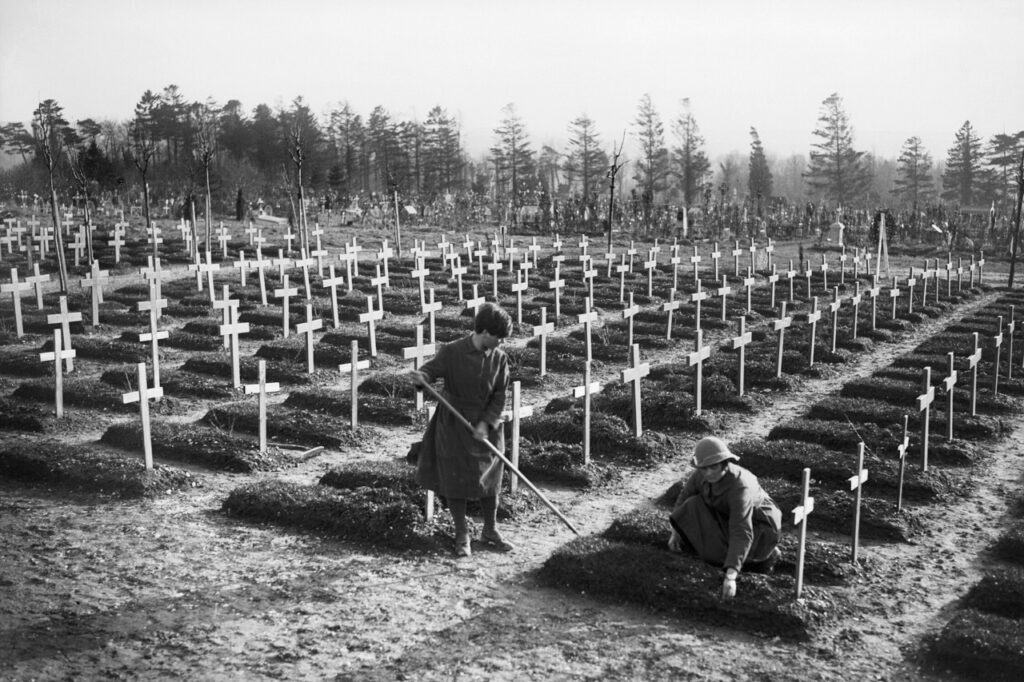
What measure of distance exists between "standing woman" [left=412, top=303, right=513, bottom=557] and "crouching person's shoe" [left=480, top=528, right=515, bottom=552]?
1.10 ft

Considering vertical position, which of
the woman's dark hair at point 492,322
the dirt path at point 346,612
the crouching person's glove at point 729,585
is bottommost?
the dirt path at point 346,612

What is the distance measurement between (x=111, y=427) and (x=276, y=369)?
436cm

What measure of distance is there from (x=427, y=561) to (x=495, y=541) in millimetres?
676

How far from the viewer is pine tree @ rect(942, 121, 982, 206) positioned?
6284 centimetres

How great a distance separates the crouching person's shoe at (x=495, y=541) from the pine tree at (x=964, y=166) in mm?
60853

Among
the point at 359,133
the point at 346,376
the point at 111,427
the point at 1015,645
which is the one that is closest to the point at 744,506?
the point at 1015,645

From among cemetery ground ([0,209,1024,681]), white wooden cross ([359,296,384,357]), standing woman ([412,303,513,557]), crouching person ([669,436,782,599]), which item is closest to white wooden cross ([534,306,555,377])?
cemetery ground ([0,209,1024,681])

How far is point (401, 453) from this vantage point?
1241cm

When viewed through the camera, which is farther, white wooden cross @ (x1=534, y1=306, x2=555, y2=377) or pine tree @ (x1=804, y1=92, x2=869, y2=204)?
pine tree @ (x1=804, y1=92, x2=869, y2=204)

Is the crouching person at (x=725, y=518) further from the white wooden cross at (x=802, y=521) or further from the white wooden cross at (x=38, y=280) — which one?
the white wooden cross at (x=38, y=280)

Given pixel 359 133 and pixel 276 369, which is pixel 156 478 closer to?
pixel 276 369

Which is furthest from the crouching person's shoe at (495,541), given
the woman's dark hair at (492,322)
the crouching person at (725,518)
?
the woman's dark hair at (492,322)

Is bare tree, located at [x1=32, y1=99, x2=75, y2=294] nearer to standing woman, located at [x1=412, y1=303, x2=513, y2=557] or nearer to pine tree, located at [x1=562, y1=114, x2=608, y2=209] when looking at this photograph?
standing woman, located at [x1=412, y1=303, x2=513, y2=557]

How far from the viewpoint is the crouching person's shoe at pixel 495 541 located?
8.79 metres
